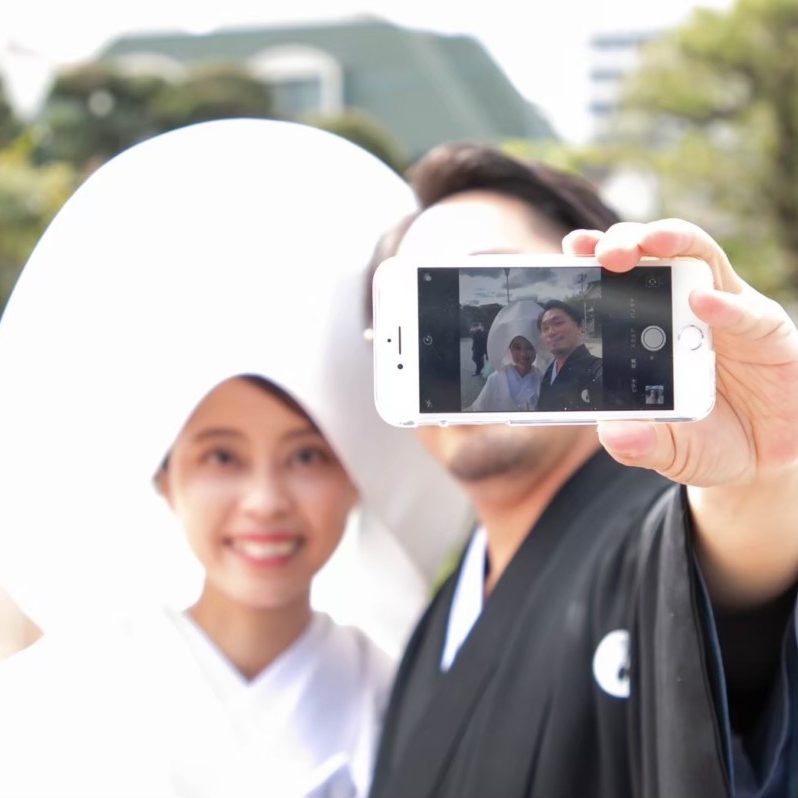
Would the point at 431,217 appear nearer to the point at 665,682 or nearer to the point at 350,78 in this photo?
the point at 665,682

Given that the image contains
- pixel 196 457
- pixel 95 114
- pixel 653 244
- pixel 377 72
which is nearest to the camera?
pixel 653 244

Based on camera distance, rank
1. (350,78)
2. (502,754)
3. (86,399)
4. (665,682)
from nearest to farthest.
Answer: (665,682) → (502,754) → (86,399) → (350,78)

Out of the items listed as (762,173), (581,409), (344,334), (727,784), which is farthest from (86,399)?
(762,173)

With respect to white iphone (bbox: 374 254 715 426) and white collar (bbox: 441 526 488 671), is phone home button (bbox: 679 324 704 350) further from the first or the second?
white collar (bbox: 441 526 488 671)

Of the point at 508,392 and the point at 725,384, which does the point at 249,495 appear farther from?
the point at 725,384

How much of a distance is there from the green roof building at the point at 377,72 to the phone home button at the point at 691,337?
2393 centimetres

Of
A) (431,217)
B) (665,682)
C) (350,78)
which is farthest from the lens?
(350,78)

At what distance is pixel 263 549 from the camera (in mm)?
1901

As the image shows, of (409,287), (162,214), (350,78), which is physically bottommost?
(409,287)

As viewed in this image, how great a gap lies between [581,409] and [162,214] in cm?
92

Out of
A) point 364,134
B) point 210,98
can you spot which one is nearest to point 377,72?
point 210,98

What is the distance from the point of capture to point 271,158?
1.96m

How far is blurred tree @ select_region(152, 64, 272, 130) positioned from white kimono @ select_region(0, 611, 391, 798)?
63.0 ft

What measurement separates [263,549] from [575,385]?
0.83m
